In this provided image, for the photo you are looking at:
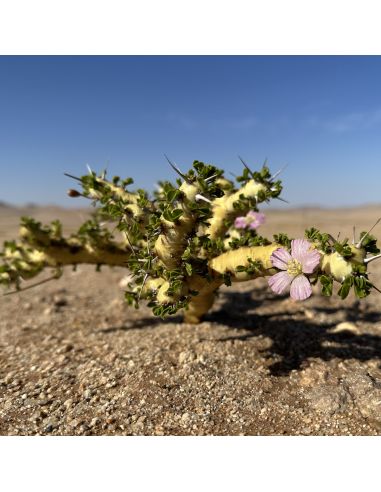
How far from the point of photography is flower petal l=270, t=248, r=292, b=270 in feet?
7.46

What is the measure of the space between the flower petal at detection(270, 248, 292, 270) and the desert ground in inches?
35.7

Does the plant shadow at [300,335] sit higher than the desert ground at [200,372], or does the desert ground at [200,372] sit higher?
the plant shadow at [300,335]

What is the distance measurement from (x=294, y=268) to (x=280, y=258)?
11 cm

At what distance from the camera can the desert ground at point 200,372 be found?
229 centimetres

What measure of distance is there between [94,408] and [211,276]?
3.91ft

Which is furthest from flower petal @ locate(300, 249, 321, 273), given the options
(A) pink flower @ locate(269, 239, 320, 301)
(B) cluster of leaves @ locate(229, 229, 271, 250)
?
(B) cluster of leaves @ locate(229, 229, 271, 250)

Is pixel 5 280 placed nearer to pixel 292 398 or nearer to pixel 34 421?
pixel 34 421

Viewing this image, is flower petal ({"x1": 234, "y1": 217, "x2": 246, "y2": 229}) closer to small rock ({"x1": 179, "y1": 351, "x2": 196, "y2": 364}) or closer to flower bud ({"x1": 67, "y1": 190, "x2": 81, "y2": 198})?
small rock ({"x1": 179, "y1": 351, "x2": 196, "y2": 364})

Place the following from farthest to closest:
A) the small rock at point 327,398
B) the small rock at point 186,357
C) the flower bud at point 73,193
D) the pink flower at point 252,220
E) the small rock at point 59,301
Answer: the small rock at point 59,301 → the pink flower at point 252,220 → the flower bud at point 73,193 → the small rock at point 186,357 → the small rock at point 327,398

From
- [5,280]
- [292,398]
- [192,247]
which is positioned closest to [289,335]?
[292,398]

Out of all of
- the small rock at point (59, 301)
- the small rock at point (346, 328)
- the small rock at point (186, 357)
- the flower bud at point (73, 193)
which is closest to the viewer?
the small rock at point (186, 357)

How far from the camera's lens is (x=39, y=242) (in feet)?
11.8

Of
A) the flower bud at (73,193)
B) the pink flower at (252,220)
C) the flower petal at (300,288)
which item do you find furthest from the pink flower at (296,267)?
the flower bud at (73,193)

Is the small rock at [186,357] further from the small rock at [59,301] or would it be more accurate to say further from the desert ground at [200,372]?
the small rock at [59,301]
